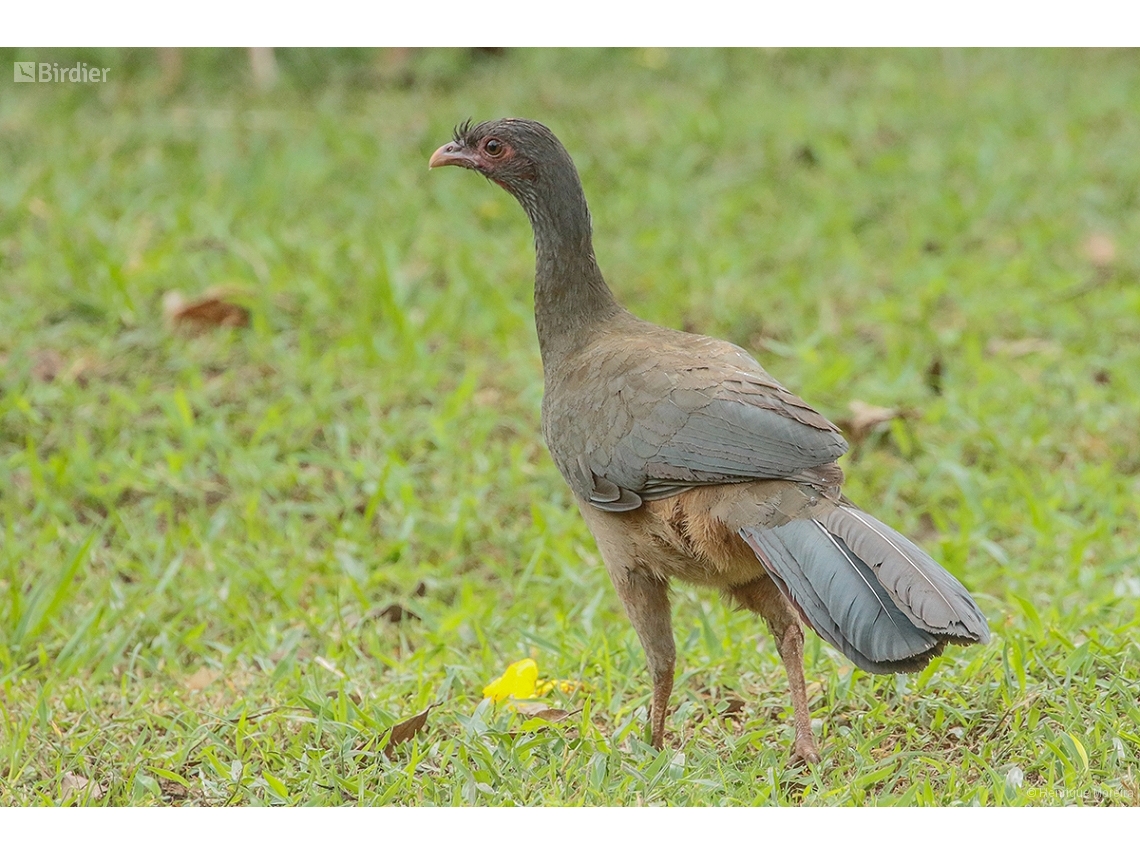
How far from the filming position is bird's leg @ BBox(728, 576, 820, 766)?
3.85 metres

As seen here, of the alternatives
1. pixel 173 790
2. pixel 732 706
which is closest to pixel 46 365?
pixel 173 790

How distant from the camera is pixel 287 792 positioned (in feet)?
12.2

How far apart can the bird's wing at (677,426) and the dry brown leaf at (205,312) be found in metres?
2.93

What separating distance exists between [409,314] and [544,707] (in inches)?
122

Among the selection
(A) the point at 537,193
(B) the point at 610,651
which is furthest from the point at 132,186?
(B) the point at 610,651

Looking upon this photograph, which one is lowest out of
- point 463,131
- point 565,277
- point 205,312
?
point 205,312

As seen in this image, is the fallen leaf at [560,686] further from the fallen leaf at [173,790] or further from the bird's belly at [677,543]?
the fallen leaf at [173,790]

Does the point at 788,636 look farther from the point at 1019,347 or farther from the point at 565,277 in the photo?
the point at 1019,347

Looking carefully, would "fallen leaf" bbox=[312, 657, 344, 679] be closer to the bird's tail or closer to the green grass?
the green grass

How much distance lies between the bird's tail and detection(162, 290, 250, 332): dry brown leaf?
3.75 m

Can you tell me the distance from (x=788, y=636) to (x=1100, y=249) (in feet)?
14.8

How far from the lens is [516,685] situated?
419 cm

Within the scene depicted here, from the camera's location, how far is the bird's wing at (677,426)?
3705mm

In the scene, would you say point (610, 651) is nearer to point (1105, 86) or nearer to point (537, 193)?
point (537, 193)
